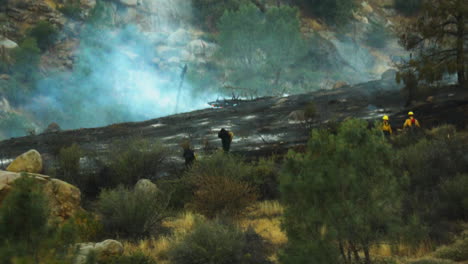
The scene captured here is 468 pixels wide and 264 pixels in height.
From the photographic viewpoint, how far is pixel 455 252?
7.73 metres

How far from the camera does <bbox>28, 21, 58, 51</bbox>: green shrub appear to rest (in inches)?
2293

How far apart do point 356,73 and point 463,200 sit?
6343 cm

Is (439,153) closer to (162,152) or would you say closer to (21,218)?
(162,152)

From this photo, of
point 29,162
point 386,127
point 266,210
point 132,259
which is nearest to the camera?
point 132,259

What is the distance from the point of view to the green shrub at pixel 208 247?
27.6 feet

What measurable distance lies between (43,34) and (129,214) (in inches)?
2098

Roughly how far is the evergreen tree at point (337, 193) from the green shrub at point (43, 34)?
2270 inches

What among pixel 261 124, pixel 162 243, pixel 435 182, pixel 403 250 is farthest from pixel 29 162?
pixel 261 124

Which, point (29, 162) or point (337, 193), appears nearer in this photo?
point (337, 193)

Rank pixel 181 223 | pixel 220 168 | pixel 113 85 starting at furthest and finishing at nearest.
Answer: pixel 113 85 → pixel 220 168 → pixel 181 223

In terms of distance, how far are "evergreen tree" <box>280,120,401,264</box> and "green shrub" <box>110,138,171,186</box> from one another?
10.7 meters

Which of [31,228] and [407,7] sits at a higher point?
[407,7]

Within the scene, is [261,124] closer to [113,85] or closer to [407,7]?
[113,85]

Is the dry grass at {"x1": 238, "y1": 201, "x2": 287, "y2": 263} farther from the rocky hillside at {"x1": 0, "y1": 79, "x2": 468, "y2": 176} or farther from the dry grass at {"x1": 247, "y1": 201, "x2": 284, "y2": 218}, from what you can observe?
the rocky hillside at {"x1": 0, "y1": 79, "x2": 468, "y2": 176}
